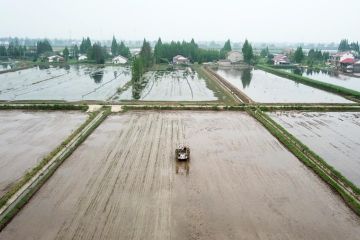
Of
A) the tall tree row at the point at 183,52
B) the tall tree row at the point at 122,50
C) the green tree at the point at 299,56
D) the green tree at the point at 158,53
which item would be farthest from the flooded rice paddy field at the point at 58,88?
the green tree at the point at 299,56

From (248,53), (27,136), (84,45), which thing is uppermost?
(84,45)

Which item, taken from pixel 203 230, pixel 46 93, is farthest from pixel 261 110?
pixel 46 93

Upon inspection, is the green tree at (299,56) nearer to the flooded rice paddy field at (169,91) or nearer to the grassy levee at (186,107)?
the flooded rice paddy field at (169,91)

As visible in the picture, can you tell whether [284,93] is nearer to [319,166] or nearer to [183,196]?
[319,166]

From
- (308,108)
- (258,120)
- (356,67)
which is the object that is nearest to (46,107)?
(258,120)

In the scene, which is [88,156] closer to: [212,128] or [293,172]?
[212,128]

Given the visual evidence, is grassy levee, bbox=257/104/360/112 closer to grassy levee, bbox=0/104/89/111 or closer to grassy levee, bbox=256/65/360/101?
grassy levee, bbox=256/65/360/101

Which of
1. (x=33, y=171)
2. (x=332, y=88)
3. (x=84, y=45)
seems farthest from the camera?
(x=84, y=45)
